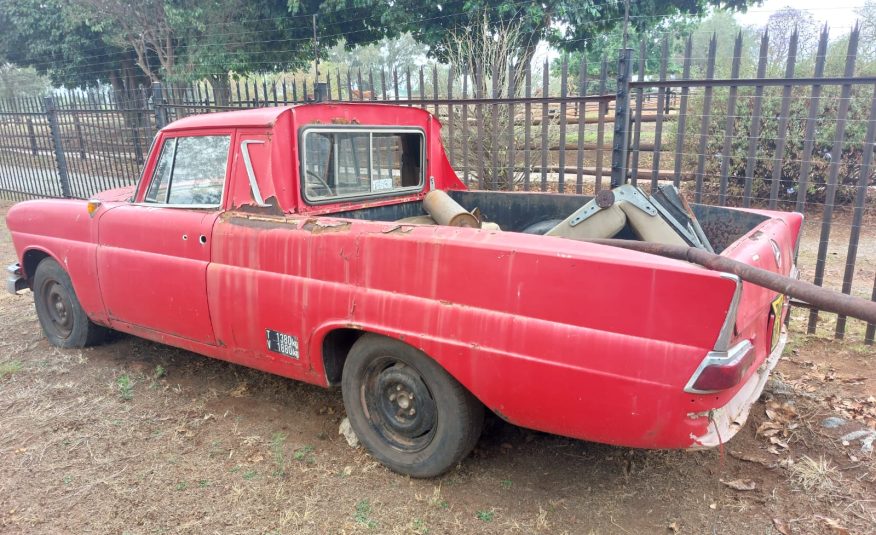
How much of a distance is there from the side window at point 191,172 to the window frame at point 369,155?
49 cm

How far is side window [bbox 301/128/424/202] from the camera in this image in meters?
3.50

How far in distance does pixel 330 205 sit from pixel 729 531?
8.66ft

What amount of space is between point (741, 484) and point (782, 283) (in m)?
1.34

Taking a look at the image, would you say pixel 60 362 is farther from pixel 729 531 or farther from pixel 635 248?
pixel 729 531

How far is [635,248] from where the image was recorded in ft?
8.54

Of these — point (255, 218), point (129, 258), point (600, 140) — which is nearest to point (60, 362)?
point (129, 258)

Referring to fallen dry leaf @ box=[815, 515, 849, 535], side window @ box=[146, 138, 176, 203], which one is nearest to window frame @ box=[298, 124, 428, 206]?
side window @ box=[146, 138, 176, 203]

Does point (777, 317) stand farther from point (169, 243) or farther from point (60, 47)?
point (60, 47)

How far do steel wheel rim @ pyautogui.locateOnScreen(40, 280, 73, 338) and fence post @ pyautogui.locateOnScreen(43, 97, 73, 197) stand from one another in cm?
787

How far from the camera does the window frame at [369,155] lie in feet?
11.1

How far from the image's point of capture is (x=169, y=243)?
3.71m

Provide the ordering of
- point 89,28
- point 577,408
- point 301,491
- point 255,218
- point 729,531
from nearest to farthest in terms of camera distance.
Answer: point 577,408
point 729,531
point 301,491
point 255,218
point 89,28

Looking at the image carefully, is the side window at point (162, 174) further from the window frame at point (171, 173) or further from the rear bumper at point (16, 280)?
the rear bumper at point (16, 280)

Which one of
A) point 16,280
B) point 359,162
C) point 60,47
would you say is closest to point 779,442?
point 359,162
